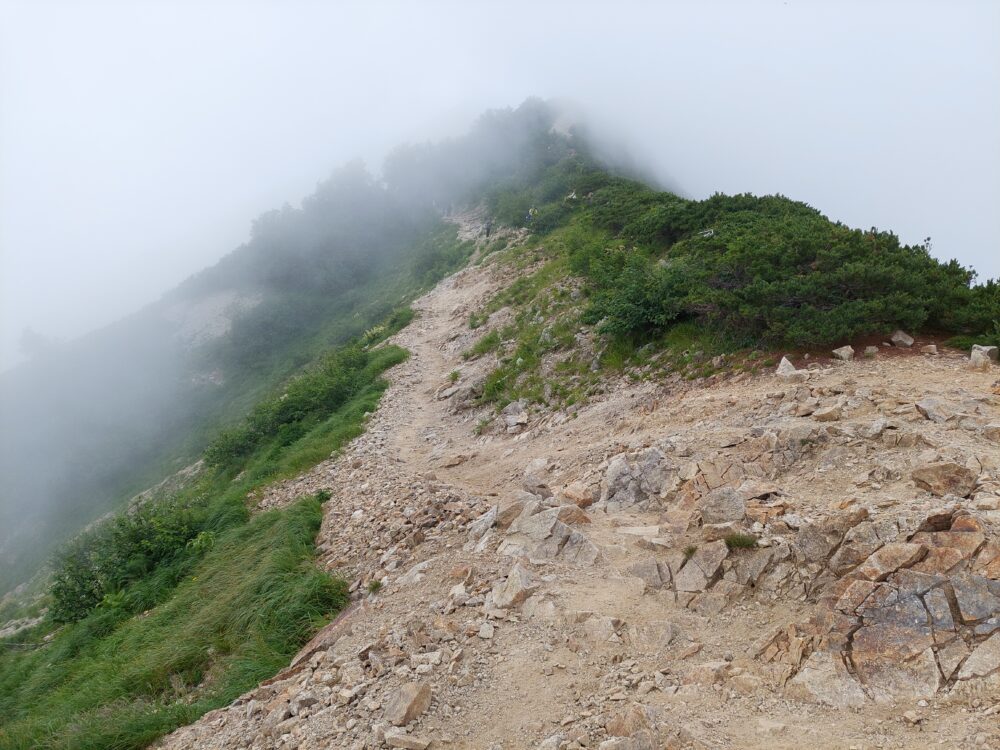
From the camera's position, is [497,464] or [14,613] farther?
[14,613]

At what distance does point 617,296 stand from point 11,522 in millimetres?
39809

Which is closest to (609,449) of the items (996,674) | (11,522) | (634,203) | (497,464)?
(497,464)

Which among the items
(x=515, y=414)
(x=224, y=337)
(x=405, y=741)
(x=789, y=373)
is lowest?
(x=515, y=414)

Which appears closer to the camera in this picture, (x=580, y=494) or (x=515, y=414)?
(x=580, y=494)

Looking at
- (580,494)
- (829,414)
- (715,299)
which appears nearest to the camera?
(829,414)

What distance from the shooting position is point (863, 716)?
3.53 m

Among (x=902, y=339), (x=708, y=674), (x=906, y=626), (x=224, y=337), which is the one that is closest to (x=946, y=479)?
(x=906, y=626)

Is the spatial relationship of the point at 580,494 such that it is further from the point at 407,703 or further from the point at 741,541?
the point at 407,703

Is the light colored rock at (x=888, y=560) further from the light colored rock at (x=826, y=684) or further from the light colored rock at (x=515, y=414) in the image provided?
the light colored rock at (x=515, y=414)

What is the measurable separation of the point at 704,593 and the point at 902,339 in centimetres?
609

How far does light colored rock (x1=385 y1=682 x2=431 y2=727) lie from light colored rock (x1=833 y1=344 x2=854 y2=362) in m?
7.49

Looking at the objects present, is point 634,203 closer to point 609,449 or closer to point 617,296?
point 617,296

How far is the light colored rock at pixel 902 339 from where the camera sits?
838 centimetres

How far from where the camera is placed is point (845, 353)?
27.4ft
